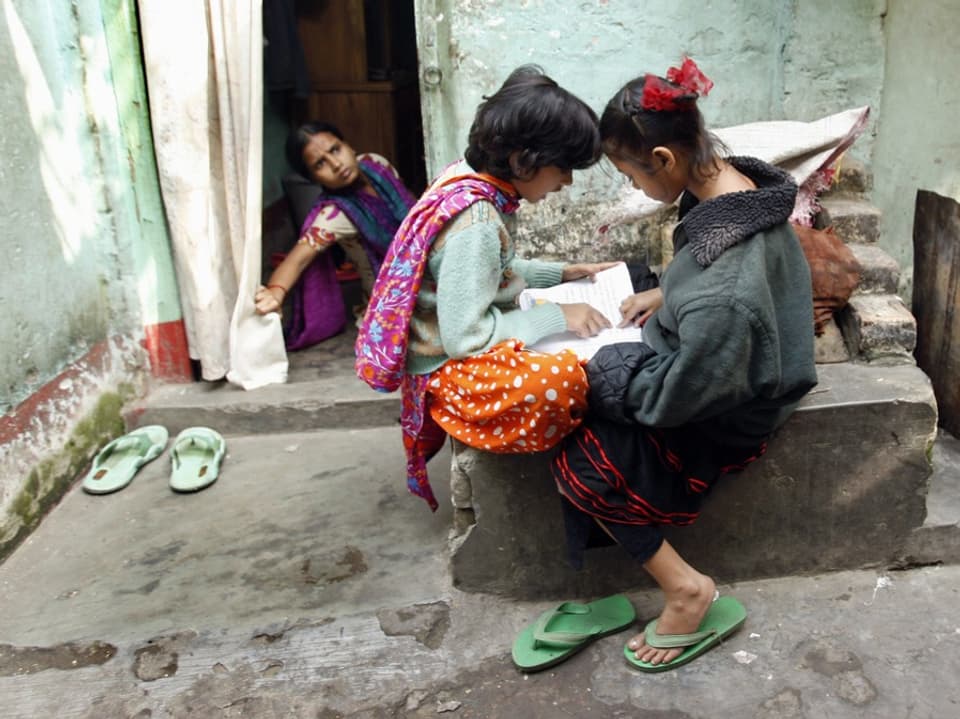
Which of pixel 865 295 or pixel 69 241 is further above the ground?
pixel 69 241

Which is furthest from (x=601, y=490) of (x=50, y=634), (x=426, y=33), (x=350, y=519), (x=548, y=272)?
(x=426, y=33)

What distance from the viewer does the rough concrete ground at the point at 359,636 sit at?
2146 millimetres

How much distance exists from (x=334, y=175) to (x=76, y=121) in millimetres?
1104

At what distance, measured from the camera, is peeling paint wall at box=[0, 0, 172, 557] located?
2.95 metres

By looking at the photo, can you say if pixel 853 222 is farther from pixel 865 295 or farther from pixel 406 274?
pixel 406 274

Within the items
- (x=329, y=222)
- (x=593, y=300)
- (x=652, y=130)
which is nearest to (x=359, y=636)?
(x=593, y=300)

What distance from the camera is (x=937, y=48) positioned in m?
3.23

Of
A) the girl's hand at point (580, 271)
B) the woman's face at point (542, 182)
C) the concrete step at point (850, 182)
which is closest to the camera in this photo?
the woman's face at point (542, 182)

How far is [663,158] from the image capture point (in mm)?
1858

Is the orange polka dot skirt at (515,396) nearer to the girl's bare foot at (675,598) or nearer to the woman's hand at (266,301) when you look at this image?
the girl's bare foot at (675,598)

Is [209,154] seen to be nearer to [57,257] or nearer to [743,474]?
[57,257]

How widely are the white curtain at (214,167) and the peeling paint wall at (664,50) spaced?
2.42ft

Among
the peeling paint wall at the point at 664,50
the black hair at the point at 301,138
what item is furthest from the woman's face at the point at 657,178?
the black hair at the point at 301,138

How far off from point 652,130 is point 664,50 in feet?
5.24
